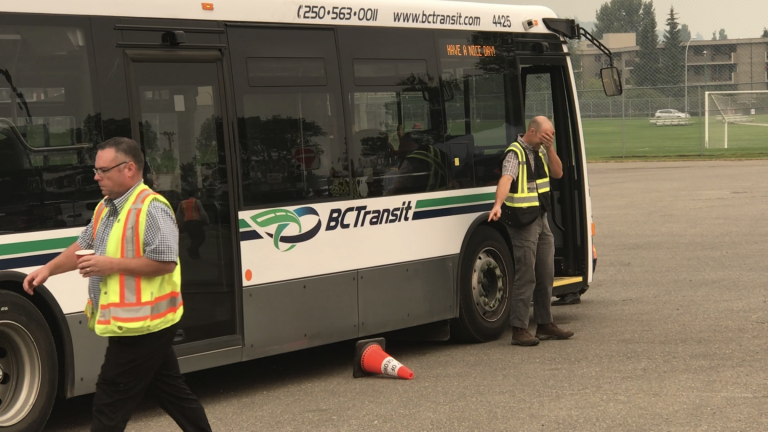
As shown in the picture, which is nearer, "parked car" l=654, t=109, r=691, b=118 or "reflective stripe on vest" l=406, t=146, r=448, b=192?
"reflective stripe on vest" l=406, t=146, r=448, b=192

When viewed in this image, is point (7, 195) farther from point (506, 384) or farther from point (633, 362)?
point (633, 362)

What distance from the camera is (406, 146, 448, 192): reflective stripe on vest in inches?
363

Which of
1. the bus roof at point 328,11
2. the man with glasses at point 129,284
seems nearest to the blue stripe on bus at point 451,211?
the bus roof at point 328,11

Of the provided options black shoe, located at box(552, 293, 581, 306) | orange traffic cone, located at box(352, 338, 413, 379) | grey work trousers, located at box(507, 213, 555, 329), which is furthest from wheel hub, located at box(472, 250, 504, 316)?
black shoe, located at box(552, 293, 581, 306)

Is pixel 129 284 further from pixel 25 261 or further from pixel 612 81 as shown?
pixel 612 81

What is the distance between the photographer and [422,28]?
30.7 feet

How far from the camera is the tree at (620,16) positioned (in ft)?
329

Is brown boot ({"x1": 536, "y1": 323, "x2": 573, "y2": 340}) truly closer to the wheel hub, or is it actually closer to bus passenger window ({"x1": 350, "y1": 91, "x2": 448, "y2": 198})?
the wheel hub

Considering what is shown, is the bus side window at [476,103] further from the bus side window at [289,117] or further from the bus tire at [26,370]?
the bus tire at [26,370]

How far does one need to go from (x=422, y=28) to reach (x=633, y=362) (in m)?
3.13

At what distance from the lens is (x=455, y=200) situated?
9.46 m

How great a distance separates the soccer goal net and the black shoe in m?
28.8

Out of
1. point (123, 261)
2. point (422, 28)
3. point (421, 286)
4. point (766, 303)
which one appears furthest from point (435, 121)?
point (123, 261)

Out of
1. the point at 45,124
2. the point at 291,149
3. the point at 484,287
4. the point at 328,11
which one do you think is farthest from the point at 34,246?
the point at 484,287
